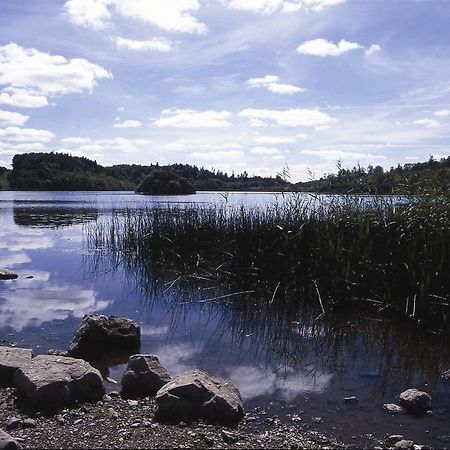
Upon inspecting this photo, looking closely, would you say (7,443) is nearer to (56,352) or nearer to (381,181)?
(56,352)

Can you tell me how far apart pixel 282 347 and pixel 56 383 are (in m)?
3.37

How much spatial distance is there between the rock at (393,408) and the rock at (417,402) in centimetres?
8

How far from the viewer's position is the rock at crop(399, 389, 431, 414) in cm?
507

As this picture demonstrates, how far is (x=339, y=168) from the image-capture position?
430 inches

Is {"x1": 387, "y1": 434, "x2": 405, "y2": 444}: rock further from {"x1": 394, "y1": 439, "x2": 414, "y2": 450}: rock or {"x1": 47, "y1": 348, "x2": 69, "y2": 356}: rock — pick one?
{"x1": 47, "y1": 348, "x2": 69, "y2": 356}: rock

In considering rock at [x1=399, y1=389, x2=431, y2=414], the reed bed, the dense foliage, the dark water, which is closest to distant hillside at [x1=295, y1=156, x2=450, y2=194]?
the reed bed

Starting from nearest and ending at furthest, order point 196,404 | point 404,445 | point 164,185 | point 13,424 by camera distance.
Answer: point 404,445, point 13,424, point 196,404, point 164,185

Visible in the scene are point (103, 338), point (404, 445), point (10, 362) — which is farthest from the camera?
point (103, 338)

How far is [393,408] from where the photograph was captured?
5.11 metres

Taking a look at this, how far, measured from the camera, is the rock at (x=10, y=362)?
5727 millimetres

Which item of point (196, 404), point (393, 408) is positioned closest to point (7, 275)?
point (196, 404)

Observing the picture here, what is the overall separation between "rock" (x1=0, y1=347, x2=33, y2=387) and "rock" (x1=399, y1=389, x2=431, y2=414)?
4140 mm

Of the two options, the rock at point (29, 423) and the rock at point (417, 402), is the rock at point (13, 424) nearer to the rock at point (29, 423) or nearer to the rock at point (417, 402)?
the rock at point (29, 423)

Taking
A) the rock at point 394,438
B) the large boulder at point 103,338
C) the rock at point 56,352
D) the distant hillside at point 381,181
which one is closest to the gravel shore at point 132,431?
the rock at point 394,438
